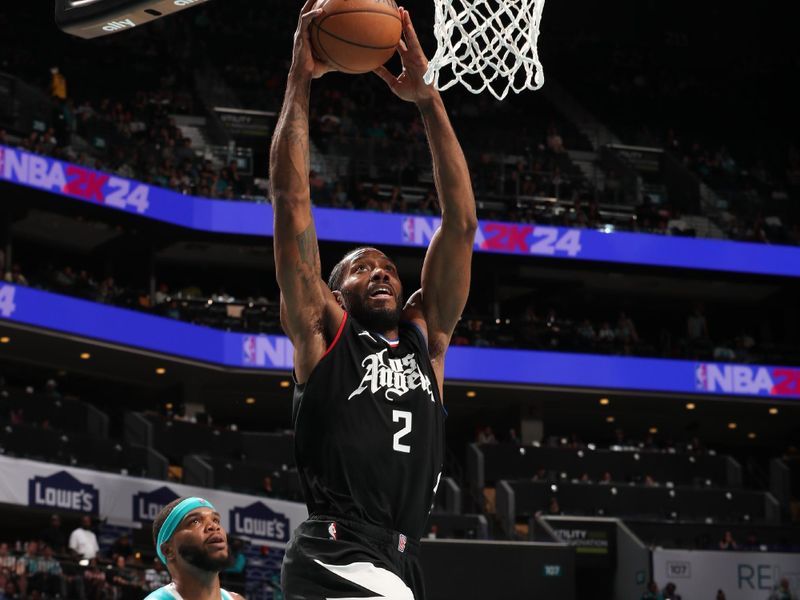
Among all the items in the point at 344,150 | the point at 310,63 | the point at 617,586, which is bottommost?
the point at 617,586

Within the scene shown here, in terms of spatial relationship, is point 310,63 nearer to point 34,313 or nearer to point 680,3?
point 34,313

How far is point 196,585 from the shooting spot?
5.58 m

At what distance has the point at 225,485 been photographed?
24.0 m

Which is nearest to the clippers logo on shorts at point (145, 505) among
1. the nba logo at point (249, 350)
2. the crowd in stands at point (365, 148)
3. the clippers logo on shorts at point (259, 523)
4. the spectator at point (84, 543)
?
the clippers logo on shorts at point (259, 523)

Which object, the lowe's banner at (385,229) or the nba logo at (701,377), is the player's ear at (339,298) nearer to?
the lowe's banner at (385,229)

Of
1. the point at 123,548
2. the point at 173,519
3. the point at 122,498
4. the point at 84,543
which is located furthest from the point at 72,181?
the point at 173,519

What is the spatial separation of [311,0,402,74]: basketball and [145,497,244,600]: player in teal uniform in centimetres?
195

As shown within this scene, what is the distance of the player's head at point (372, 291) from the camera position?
4.62 meters

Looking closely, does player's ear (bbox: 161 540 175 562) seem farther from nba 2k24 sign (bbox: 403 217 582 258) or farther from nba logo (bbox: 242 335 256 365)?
nba 2k24 sign (bbox: 403 217 582 258)

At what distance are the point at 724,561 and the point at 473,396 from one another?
28.9 feet

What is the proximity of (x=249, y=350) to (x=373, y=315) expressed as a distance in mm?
24006

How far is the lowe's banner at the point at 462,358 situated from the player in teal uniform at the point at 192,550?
797 inches

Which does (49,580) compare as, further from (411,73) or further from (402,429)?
(402,429)

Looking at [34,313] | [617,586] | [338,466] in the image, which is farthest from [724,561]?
[338,466]
